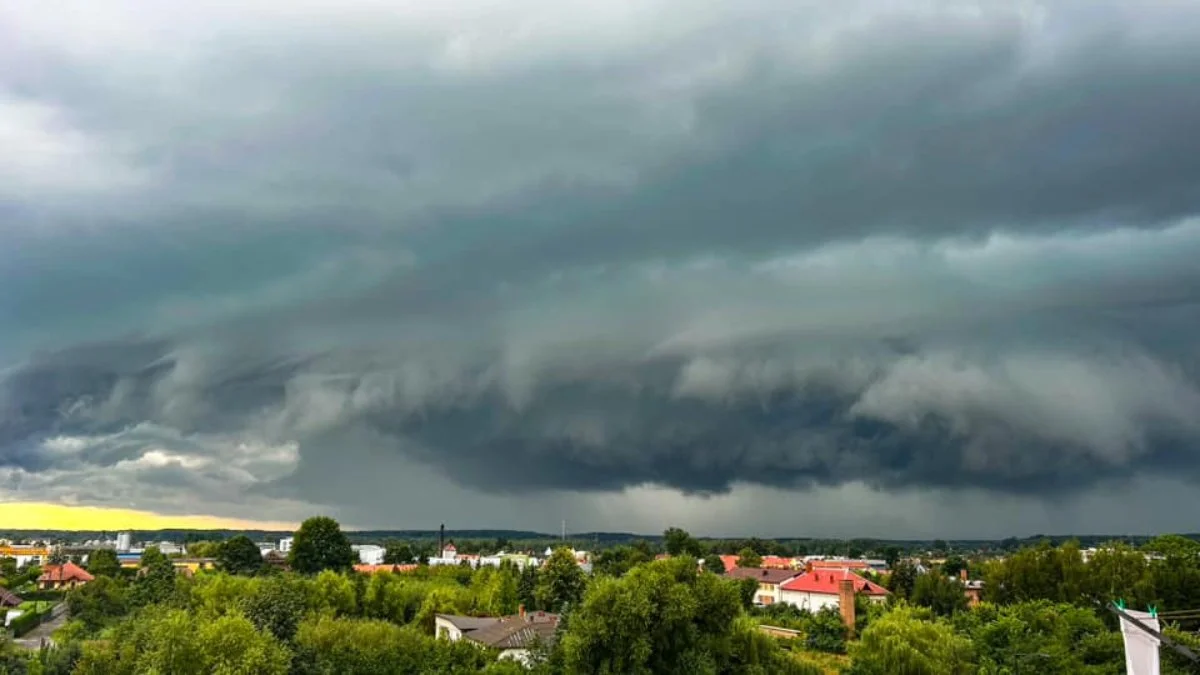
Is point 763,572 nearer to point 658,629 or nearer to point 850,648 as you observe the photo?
point 850,648

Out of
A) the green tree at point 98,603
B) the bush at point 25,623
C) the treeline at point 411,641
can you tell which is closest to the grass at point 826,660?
the treeline at point 411,641

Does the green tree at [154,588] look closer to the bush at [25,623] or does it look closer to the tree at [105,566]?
the bush at [25,623]

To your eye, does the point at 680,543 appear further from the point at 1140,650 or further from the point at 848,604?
the point at 1140,650

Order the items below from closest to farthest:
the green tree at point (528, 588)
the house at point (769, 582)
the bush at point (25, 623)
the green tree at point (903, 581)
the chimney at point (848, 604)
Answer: the chimney at point (848, 604), the bush at point (25, 623), the green tree at point (528, 588), the green tree at point (903, 581), the house at point (769, 582)

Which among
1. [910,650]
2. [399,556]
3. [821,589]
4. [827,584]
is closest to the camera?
[910,650]

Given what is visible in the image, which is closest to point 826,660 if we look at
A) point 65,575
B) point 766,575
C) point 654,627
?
point 654,627

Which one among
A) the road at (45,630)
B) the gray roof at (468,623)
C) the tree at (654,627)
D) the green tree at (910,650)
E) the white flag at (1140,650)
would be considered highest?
the white flag at (1140,650)

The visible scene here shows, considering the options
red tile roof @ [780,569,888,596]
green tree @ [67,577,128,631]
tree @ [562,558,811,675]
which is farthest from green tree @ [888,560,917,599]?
green tree @ [67,577,128,631]

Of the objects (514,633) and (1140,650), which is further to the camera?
(514,633)

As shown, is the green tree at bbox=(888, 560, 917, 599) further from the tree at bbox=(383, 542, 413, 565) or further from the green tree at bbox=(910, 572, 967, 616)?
the tree at bbox=(383, 542, 413, 565)
